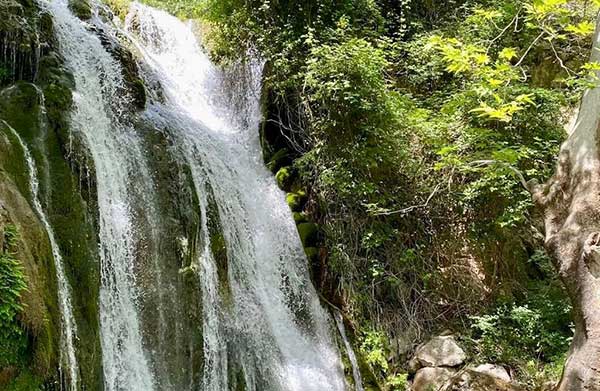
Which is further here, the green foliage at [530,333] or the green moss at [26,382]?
the green foliage at [530,333]

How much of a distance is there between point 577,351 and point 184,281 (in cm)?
413

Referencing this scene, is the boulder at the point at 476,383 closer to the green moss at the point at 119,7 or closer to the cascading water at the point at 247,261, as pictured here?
the cascading water at the point at 247,261

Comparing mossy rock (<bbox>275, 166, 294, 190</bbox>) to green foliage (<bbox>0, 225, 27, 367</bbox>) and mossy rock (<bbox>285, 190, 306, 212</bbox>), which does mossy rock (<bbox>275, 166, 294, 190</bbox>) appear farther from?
green foliage (<bbox>0, 225, 27, 367</bbox>)

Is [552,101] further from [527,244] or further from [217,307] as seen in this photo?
[217,307]

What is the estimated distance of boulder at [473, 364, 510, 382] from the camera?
234 inches

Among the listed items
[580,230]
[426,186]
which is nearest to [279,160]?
[426,186]

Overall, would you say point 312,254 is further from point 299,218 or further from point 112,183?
point 112,183

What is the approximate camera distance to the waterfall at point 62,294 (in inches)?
174

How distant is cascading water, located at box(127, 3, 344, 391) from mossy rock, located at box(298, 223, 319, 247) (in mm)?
122

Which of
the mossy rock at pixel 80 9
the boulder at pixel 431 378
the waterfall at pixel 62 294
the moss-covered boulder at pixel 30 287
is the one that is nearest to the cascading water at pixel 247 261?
the boulder at pixel 431 378

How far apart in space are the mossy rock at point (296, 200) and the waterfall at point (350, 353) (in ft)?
6.08

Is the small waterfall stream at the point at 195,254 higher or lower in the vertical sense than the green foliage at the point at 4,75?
lower

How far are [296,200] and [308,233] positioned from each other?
65 centimetres

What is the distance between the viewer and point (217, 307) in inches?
242
